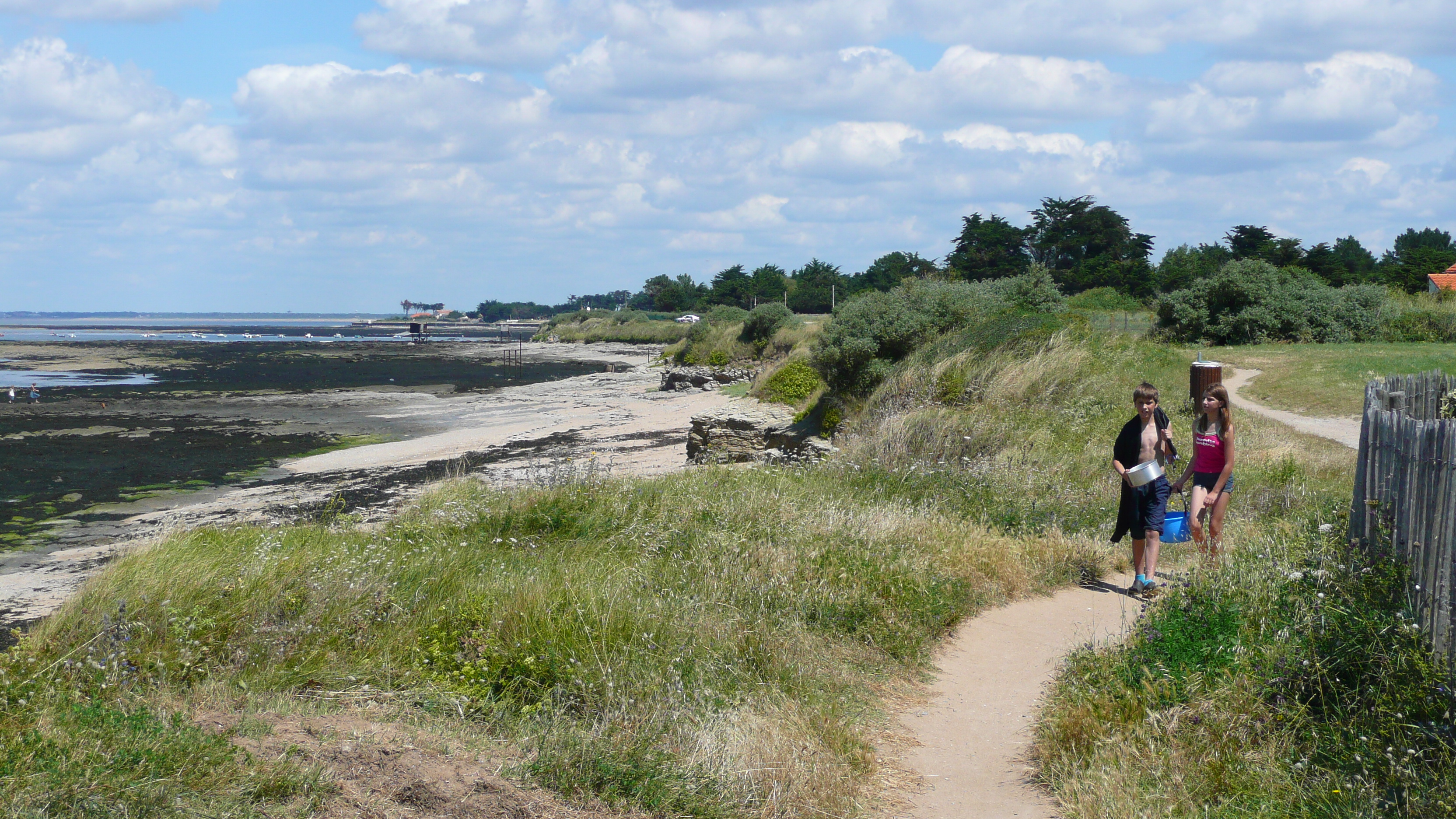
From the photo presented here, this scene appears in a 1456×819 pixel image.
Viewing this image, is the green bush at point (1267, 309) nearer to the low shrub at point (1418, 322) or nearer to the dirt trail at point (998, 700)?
the low shrub at point (1418, 322)

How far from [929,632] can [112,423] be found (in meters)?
33.7

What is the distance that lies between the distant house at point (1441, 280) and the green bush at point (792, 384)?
29.1 m

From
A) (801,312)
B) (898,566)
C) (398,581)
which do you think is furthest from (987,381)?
(801,312)

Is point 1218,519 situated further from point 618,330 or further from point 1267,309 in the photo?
point 618,330

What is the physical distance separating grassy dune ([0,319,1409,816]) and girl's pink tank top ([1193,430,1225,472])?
732 mm

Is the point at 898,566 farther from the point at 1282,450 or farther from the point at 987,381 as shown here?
the point at 987,381

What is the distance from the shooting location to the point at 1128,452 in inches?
312

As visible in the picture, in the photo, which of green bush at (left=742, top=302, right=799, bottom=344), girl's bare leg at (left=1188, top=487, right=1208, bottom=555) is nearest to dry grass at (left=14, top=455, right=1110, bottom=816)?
girl's bare leg at (left=1188, top=487, right=1208, bottom=555)

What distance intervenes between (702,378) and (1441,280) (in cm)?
3801

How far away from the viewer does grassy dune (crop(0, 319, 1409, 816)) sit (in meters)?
4.09

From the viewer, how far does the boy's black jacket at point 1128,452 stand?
25.6ft

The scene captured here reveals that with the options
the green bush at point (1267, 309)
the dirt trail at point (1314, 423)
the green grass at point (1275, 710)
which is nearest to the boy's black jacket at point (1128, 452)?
the green grass at point (1275, 710)

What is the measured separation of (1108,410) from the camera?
50.8 ft

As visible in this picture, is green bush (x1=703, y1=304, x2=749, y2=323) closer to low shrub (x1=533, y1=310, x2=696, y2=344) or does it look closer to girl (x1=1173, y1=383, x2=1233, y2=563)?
low shrub (x1=533, y1=310, x2=696, y2=344)
